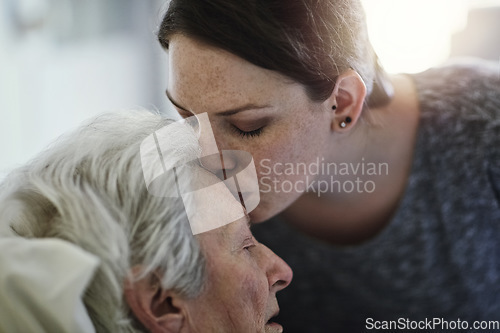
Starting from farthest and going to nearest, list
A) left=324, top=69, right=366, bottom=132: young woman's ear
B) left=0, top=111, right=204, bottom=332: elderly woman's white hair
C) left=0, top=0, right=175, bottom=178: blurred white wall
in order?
1. left=0, top=0, right=175, bottom=178: blurred white wall
2. left=324, top=69, right=366, bottom=132: young woman's ear
3. left=0, top=111, right=204, bottom=332: elderly woman's white hair

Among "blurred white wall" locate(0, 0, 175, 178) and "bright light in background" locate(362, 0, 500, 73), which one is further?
"blurred white wall" locate(0, 0, 175, 178)

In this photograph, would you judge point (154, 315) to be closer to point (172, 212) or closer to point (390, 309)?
point (172, 212)

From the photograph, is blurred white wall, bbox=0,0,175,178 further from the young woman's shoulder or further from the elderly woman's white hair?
the young woman's shoulder

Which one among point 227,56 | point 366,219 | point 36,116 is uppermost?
point 227,56

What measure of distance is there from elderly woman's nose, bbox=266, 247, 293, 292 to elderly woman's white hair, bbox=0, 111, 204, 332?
0.42ft

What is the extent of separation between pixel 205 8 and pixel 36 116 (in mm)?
615

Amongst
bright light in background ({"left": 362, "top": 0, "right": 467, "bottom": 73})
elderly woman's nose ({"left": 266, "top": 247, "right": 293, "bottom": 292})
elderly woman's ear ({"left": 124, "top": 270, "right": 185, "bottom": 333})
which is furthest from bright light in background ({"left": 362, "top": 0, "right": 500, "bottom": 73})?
elderly woman's ear ({"left": 124, "top": 270, "right": 185, "bottom": 333})

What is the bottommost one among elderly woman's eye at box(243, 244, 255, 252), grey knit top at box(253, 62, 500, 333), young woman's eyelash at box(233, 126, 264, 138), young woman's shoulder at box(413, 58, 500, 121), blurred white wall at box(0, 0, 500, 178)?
grey knit top at box(253, 62, 500, 333)

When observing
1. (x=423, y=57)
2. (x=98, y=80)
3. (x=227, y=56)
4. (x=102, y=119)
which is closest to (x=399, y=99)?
(x=423, y=57)

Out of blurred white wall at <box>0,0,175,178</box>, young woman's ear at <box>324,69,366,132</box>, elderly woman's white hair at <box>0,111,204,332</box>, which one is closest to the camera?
elderly woman's white hair at <box>0,111,204,332</box>

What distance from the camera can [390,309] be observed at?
686 mm

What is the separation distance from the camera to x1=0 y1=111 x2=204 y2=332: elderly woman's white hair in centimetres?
51

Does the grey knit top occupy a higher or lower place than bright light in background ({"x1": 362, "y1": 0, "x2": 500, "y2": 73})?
lower

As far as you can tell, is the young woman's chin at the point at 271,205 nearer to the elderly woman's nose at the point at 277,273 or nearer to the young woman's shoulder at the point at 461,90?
the elderly woman's nose at the point at 277,273
